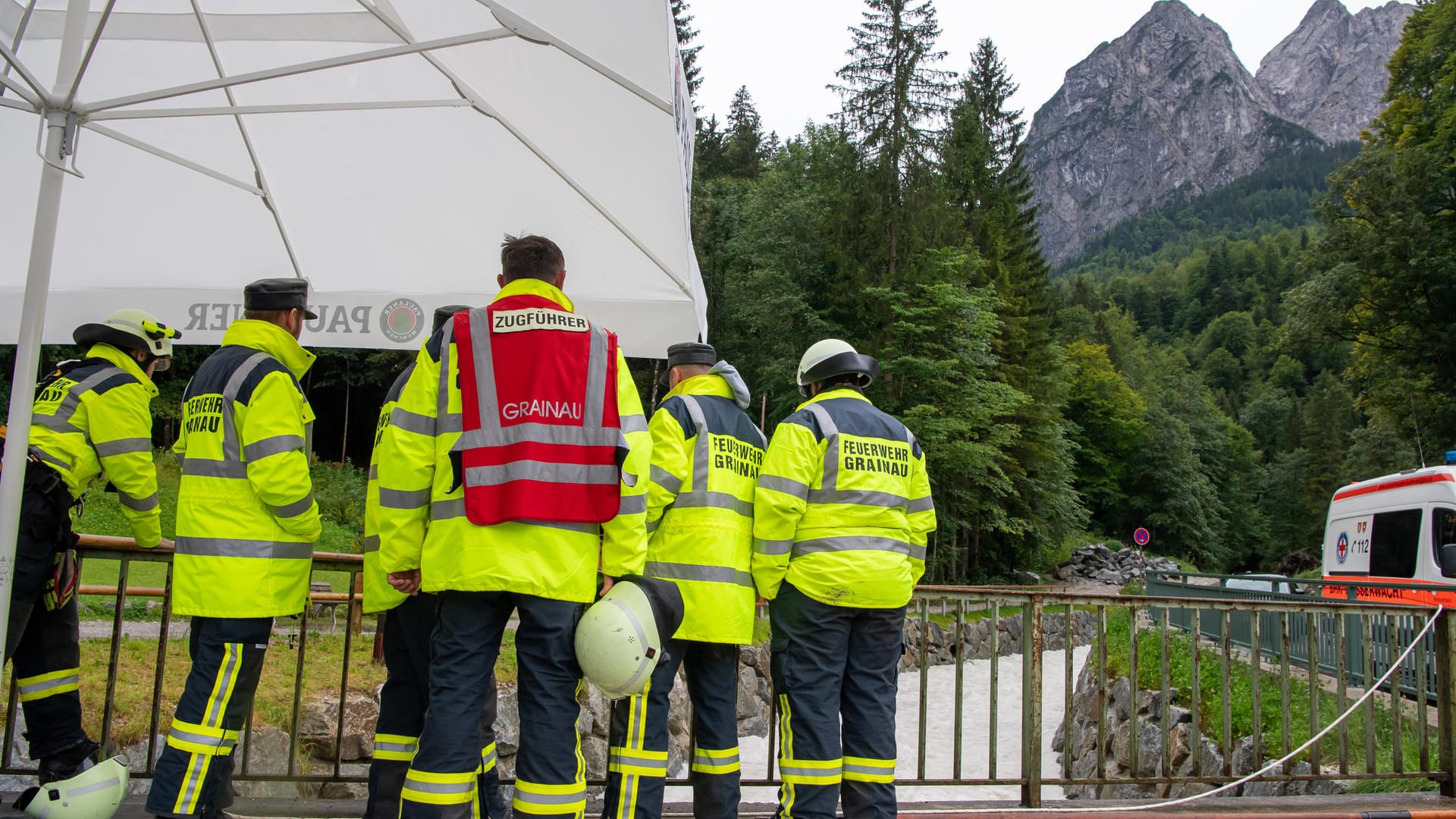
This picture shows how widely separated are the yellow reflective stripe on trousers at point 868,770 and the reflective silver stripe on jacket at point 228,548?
7.79 ft

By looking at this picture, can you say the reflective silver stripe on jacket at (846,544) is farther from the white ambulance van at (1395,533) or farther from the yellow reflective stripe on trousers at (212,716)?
the white ambulance van at (1395,533)

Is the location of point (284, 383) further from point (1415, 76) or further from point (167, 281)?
point (1415, 76)

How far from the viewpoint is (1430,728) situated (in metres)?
8.38

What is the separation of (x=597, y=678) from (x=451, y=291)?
2.53 meters

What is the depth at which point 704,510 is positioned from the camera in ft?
13.2

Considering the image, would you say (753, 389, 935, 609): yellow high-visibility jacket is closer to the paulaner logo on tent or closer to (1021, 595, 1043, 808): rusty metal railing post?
(1021, 595, 1043, 808): rusty metal railing post

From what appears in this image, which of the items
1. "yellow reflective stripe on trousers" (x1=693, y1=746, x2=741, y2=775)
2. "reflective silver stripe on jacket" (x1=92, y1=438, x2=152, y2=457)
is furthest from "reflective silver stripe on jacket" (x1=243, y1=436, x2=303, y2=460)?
"yellow reflective stripe on trousers" (x1=693, y1=746, x2=741, y2=775)

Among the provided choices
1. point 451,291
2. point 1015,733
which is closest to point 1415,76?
point 1015,733

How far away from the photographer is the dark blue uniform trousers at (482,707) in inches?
112

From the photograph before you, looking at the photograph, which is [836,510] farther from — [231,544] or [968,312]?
[968,312]

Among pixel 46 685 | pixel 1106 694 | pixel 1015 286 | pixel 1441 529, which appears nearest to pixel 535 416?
pixel 46 685

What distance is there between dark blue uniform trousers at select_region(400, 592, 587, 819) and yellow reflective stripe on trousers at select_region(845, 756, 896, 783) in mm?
1454

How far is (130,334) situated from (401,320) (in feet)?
3.70

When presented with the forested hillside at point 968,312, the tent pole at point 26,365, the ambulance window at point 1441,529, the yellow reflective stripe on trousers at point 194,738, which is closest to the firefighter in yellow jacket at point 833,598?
the yellow reflective stripe on trousers at point 194,738
